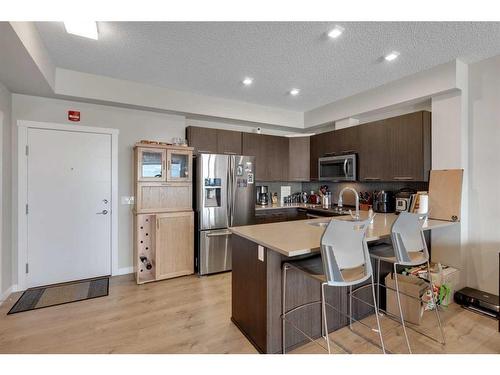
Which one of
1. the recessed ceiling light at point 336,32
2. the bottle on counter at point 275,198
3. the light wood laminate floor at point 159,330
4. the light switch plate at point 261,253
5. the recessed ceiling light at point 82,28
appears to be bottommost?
the light wood laminate floor at point 159,330

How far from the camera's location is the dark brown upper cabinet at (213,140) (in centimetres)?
397

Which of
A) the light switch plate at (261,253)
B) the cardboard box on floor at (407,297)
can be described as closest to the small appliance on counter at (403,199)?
the cardboard box on floor at (407,297)

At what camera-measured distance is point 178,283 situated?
3365 mm

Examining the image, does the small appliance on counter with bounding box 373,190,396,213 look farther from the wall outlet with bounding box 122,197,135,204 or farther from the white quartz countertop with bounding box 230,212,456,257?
the wall outlet with bounding box 122,197,135,204

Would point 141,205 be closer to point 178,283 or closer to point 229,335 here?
point 178,283

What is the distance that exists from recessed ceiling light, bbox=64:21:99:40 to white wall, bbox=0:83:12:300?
1221 millimetres

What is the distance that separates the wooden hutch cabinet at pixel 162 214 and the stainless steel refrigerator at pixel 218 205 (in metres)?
0.16

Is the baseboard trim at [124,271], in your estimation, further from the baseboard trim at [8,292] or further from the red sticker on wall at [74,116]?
the red sticker on wall at [74,116]

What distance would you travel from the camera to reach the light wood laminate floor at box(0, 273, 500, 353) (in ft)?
6.64

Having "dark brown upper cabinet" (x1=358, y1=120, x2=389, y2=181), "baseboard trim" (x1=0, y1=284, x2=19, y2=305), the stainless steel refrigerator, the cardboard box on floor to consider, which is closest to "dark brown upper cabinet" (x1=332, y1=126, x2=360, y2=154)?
"dark brown upper cabinet" (x1=358, y1=120, x2=389, y2=181)

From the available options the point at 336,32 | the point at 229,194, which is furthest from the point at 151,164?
the point at 336,32

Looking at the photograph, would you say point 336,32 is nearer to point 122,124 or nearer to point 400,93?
point 400,93

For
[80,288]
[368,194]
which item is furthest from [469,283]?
[80,288]

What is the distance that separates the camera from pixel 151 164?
138 inches
